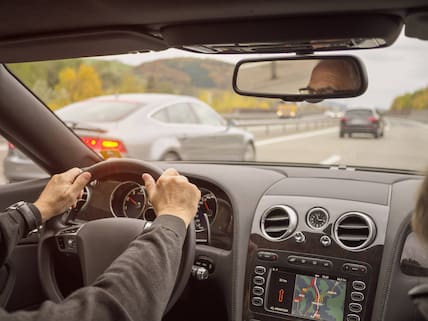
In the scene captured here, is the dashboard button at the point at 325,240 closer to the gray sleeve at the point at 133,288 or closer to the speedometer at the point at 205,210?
the speedometer at the point at 205,210

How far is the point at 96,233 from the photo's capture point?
108 inches

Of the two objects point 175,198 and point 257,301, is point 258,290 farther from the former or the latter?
point 175,198

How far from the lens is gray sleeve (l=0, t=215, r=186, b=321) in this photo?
1.61 meters

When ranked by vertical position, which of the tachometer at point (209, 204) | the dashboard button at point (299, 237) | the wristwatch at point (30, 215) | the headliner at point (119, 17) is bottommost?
the dashboard button at point (299, 237)

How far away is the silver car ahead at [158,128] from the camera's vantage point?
657cm

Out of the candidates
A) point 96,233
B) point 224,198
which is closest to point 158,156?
point 224,198

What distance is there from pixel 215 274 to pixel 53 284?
986 mm

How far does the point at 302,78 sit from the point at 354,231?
0.97m

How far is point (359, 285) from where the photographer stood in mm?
2990

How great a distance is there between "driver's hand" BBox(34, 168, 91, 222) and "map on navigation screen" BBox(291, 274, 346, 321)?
1384 mm

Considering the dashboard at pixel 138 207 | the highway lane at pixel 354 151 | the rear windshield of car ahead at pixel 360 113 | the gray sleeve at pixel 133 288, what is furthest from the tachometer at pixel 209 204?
the rear windshield of car ahead at pixel 360 113

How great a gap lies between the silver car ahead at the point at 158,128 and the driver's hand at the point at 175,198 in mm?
3644

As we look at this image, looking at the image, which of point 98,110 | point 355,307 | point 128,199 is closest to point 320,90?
point 355,307

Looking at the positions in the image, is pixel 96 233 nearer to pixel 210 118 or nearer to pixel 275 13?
pixel 275 13
